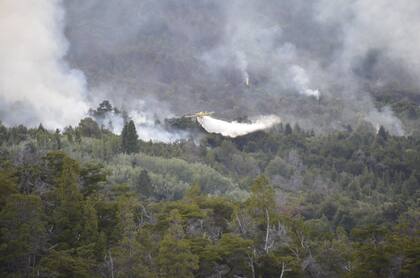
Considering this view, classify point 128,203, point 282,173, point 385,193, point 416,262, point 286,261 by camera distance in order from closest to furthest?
point 416,262
point 286,261
point 128,203
point 385,193
point 282,173

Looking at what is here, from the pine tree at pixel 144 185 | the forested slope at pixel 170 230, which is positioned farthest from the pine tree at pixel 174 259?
the pine tree at pixel 144 185

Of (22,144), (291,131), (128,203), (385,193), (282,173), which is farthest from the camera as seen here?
(291,131)

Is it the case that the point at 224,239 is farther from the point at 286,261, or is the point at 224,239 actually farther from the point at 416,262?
the point at 416,262

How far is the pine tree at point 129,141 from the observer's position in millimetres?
147000

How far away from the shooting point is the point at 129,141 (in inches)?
5812

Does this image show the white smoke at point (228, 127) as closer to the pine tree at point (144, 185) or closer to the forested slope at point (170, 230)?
the forested slope at point (170, 230)

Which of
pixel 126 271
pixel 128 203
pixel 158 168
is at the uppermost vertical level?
pixel 158 168

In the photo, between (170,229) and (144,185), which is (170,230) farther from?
(144,185)

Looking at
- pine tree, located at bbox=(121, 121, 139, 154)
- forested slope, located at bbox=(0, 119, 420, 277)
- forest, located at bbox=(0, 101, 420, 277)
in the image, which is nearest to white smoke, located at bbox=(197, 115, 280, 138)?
pine tree, located at bbox=(121, 121, 139, 154)

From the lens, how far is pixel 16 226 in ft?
191

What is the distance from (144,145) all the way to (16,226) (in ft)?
314

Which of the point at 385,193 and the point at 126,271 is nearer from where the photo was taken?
the point at 126,271

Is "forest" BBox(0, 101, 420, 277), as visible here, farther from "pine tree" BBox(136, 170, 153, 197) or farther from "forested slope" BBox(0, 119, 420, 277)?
"pine tree" BBox(136, 170, 153, 197)

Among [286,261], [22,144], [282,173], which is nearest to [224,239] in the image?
[286,261]
